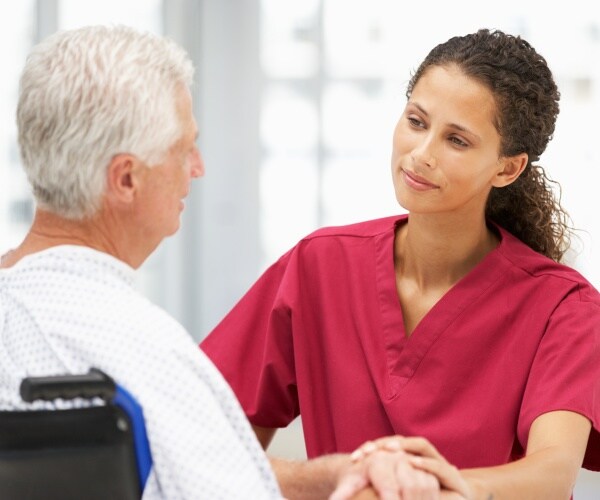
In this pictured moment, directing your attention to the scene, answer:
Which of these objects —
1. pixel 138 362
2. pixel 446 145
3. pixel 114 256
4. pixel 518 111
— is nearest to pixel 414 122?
pixel 446 145

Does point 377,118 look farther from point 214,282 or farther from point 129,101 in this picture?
point 129,101

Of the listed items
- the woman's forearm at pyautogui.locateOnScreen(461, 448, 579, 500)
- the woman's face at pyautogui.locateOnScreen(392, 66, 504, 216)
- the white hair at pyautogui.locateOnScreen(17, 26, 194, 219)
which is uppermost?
the white hair at pyautogui.locateOnScreen(17, 26, 194, 219)

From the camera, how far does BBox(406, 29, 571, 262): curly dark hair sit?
1.86 meters

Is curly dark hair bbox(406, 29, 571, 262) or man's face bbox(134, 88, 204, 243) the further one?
curly dark hair bbox(406, 29, 571, 262)

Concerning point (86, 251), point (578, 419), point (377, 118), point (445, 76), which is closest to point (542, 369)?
point (578, 419)

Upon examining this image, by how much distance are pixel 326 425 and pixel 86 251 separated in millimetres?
791

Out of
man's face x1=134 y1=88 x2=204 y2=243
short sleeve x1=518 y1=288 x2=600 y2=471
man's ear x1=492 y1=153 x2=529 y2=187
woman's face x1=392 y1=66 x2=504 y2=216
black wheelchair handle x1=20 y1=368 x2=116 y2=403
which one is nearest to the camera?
black wheelchair handle x1=20 y1=368 x2=116 y2=403

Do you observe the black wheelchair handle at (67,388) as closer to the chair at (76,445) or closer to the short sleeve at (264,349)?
the chair at (76,445)

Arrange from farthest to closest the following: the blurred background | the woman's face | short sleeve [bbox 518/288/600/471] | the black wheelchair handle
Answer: the blurred background < the woman's face < short sleeve [bbox 518/288/600/471] < the black wheelchair handle

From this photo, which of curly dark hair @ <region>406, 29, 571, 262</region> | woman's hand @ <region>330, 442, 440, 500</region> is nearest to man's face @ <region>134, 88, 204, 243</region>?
woman's hand @ <region>330, 442, 440, 500</region>

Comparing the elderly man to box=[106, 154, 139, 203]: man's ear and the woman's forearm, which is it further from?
the woman's forearm

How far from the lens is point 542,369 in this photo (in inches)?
69.8

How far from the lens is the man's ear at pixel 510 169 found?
194 centimetres

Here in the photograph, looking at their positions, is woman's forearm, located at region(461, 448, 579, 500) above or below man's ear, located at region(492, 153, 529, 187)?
below
